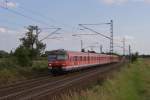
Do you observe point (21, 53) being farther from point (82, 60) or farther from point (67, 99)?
point (67, 99)

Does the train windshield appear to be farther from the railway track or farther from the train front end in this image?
the railway track

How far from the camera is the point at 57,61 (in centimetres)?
3953

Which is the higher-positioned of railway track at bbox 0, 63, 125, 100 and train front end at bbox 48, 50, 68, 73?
train front end at bbox 48, 50, 68, 73

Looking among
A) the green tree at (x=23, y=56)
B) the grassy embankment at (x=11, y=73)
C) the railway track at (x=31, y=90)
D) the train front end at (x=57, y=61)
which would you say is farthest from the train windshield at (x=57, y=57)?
the railway track at (x=31, y=90)

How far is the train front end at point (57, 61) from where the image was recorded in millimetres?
39156

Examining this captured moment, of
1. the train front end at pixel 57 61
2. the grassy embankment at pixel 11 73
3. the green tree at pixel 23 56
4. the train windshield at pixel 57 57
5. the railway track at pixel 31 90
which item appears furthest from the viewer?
the green tree at pixel 23 56

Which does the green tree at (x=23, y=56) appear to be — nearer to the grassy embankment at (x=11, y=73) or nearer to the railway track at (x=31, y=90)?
the grassy embankment at (x=11, y=73)

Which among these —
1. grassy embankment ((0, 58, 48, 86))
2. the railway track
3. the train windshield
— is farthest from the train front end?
the railway track

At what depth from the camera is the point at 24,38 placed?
8225cm

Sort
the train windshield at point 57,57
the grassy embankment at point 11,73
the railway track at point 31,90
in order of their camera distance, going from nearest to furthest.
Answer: the railway track at point 31,90 → the grassy embankment at point 11,73 → the train windshield at point 57,57

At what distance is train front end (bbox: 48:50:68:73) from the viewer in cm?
3916

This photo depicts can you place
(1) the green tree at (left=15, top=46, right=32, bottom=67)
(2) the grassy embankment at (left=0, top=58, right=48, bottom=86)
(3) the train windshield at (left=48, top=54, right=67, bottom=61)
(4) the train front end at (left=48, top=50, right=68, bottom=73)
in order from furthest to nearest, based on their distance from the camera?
1. (1) the green tree at (left=15, top=46, right=32, bottom=67)
2. (3) the train windshield at (left=48, top=54, right=67, bottom=61)
3. (4) the train front end at (left=48, top=50, right=68, bottom=73)
4. (2) the grassy embankment at (left=0, top=58, right=48, bottom=86)

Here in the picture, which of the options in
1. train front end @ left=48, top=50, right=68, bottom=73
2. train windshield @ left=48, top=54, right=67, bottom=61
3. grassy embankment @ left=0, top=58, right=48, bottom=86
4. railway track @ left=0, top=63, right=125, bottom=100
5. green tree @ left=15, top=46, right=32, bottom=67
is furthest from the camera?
green tree @ left=15, top=46, right=32, bottom=67

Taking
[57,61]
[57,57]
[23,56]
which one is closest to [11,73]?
[57,61]
